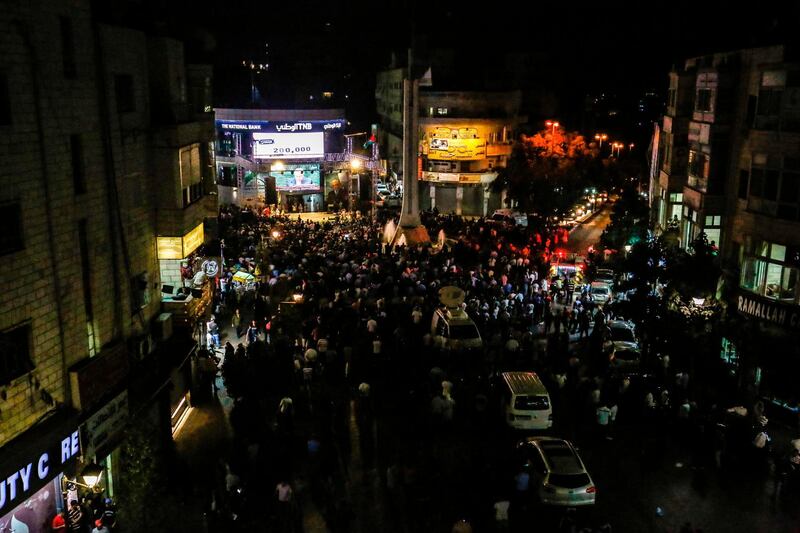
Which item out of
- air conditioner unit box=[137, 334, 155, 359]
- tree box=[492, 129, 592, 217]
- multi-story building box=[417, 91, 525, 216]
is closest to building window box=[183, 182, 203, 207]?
air conditioner unit box=[137, 334, 155, 359]

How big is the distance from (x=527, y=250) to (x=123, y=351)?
24.6 metres

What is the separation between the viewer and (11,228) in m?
11.6

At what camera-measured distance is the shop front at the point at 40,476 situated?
1094 centimetres

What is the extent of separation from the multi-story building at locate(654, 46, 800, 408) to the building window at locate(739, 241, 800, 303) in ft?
0.10

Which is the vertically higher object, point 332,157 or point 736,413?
point 332,157

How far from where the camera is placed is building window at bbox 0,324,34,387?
11.2 m

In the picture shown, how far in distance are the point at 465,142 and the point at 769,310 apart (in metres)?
39.4

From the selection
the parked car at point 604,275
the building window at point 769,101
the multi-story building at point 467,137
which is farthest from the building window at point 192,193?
the multi-story building at point 467,137

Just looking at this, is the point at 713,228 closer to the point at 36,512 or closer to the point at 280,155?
the point at 36,512

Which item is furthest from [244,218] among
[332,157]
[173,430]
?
[173,430]

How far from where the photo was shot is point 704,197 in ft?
84.8

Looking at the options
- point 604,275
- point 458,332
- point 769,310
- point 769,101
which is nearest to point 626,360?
point 769,310

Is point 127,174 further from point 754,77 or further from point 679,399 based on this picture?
point 754,77

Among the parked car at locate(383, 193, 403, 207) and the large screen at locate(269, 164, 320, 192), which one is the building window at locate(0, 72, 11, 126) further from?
the parked car at locate(383, 193, 403, 207)
